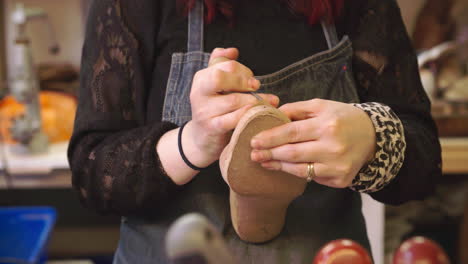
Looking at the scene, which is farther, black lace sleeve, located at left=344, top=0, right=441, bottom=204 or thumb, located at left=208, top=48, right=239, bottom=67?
black lace sleeve, located at left=344, top=0, right=441, bottom=204

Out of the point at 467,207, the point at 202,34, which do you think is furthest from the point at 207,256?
the point at 467,207

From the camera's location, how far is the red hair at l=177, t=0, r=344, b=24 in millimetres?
697

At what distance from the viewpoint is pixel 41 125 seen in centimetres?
142

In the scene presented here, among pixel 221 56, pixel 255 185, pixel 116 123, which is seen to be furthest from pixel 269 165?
pixel 116 123

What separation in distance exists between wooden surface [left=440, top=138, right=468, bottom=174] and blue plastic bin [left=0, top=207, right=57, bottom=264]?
1.20 m

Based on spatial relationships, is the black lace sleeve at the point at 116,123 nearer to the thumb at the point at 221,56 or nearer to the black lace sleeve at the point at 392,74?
the thumb at the point at 221,56

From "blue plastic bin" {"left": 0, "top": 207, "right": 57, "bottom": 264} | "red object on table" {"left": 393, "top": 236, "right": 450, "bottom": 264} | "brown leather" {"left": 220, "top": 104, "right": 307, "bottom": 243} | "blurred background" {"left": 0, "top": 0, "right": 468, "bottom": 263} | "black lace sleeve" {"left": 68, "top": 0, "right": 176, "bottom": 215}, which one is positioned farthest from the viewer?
"blue plastic bin" {"left": 0, "top": 207, "right": 57, "bottom": 264}

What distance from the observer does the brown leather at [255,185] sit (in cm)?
54

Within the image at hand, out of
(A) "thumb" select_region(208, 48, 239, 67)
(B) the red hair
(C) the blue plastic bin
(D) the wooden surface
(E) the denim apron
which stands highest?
(B) the red hair

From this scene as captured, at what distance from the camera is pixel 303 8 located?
729 mm

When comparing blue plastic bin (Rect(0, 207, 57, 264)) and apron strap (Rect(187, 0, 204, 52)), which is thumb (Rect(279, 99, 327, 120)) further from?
blue plastic bin (Rect(0, 207, 57, 264))

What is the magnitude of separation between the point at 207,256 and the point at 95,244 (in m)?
1.90

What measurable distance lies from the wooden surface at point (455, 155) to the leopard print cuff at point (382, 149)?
91 centimetres

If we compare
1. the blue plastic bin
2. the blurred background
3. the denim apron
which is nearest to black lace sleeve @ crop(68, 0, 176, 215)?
the denim apron
